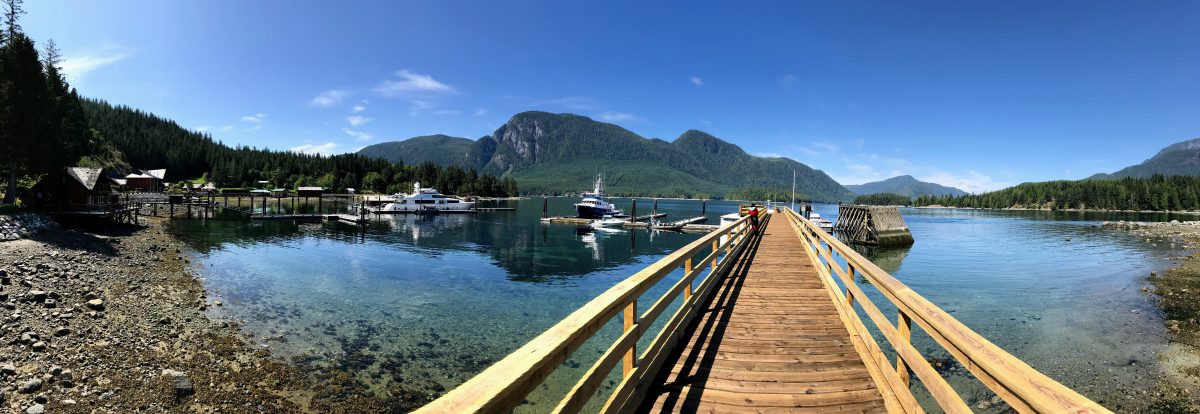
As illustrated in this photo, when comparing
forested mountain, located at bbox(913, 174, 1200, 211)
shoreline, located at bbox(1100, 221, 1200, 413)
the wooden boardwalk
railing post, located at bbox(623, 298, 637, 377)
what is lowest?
shoreline, located at bbox(1100, 221, 1200, 413)

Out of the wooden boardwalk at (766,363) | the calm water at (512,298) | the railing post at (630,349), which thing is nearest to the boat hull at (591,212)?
the calm water at (512,298)

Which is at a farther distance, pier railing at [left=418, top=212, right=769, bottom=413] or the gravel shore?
the gravel shore

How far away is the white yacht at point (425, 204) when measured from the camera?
75.3 m

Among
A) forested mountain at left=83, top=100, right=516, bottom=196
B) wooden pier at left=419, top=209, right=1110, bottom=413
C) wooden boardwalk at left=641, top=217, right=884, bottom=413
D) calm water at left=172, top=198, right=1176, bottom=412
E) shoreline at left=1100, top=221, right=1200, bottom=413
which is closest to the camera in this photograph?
wooden pier at left=419, top=209, right=1110, bottom=413

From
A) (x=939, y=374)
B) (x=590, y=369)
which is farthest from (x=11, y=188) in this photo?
(x=939, y=374)

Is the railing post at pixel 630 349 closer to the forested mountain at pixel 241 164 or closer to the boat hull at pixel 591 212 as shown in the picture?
the boat hull at pixel 591 212

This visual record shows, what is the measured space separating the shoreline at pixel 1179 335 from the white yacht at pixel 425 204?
7534cm

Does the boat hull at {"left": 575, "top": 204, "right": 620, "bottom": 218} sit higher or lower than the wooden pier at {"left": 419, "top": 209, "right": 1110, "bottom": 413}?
lower

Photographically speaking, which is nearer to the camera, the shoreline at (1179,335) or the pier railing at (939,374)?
the pier railing at (939,374)

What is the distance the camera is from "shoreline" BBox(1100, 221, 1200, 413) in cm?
939

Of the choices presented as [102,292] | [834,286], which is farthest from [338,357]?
[834,286]

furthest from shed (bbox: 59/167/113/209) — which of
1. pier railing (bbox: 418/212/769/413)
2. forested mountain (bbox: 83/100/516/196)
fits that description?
forested mountain (bbox: 83/100/516/196)

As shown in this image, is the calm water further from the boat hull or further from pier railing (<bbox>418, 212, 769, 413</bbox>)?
the boat hull

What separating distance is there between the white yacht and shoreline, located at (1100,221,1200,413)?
247 ft
